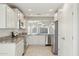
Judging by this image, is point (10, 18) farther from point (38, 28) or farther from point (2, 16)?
point (38, 28)

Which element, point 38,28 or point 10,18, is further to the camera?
point 38,28

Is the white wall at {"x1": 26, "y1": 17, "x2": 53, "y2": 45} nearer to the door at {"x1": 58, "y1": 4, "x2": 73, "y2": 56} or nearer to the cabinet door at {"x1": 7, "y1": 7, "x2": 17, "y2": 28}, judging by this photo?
the cabinet door at {"x1": 7, "y1": 7, "x2": 17, "y2": 28}

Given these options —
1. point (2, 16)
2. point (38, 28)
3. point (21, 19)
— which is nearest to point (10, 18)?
point (2, 16)

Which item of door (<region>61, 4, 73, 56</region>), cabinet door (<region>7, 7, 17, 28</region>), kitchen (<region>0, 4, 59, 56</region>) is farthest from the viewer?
kitchen (<region>0, 4, 59, 56</region>)

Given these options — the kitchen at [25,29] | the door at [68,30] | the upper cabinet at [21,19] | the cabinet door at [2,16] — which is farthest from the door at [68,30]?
the upper cabinet at [21,19]

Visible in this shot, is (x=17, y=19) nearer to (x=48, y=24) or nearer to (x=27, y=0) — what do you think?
(x=48, y=24)

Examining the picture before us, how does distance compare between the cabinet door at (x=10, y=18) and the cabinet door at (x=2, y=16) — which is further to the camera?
the cabinet door at (x=10, y=18)

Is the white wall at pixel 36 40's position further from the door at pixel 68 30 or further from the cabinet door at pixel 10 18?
the door at pixel 68 30

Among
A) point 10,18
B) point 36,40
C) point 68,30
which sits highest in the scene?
point 10,18

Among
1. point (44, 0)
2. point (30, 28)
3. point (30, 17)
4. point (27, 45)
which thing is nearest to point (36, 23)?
point (30, 28)

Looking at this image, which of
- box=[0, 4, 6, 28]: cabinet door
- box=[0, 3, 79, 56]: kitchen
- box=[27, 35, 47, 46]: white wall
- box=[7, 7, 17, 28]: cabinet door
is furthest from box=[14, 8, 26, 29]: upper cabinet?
box=[0, 4, 6, 28]: cabinet door

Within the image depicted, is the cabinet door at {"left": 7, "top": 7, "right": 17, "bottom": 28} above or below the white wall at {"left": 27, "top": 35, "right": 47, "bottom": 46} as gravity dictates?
above

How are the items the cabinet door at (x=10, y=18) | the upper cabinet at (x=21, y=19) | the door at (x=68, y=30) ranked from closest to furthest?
the door at (x=68, y=30), the cabinet door at (x=10, y=18), the upper cabinet at (x=21, y=19)

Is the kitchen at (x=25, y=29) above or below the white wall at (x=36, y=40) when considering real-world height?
above
